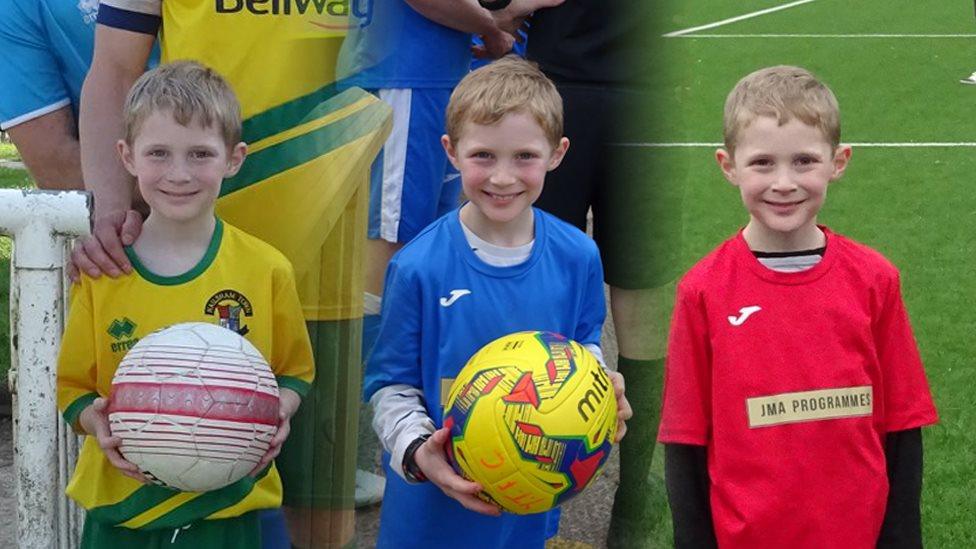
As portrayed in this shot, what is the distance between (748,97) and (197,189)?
97 cm

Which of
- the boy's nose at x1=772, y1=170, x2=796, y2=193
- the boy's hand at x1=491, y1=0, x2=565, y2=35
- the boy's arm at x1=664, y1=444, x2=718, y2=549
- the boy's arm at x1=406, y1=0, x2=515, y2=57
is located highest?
the boy's hand at x1=491, y1=0, x2=565, y2=35

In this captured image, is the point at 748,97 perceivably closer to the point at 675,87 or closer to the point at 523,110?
the point at 523,110

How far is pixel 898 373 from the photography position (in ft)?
8.37

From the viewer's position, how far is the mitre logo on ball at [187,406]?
2.43 metres

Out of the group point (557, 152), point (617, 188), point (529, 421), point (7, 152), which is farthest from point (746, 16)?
point (529, 421)

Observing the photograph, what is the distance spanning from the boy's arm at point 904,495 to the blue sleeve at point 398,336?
84 centimetres

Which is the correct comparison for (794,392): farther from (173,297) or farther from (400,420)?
(173,297)

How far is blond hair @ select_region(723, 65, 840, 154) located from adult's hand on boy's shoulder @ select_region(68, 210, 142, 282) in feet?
3.52

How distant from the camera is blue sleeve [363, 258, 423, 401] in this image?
2572mm

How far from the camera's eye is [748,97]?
2604 mm

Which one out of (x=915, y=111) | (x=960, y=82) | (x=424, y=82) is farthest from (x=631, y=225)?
(x=960, y=82)

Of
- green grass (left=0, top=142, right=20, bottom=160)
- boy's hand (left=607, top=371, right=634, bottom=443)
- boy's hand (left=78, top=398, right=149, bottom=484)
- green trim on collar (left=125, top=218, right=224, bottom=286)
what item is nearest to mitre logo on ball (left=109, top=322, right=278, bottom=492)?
boy's hand (left=78, top=398, right=149, bottom=484)

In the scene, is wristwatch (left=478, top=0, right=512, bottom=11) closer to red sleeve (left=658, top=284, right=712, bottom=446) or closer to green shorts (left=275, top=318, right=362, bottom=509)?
green shorts (left=275, top=318, right=362, bottom=509)

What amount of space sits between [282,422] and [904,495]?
1.08m
